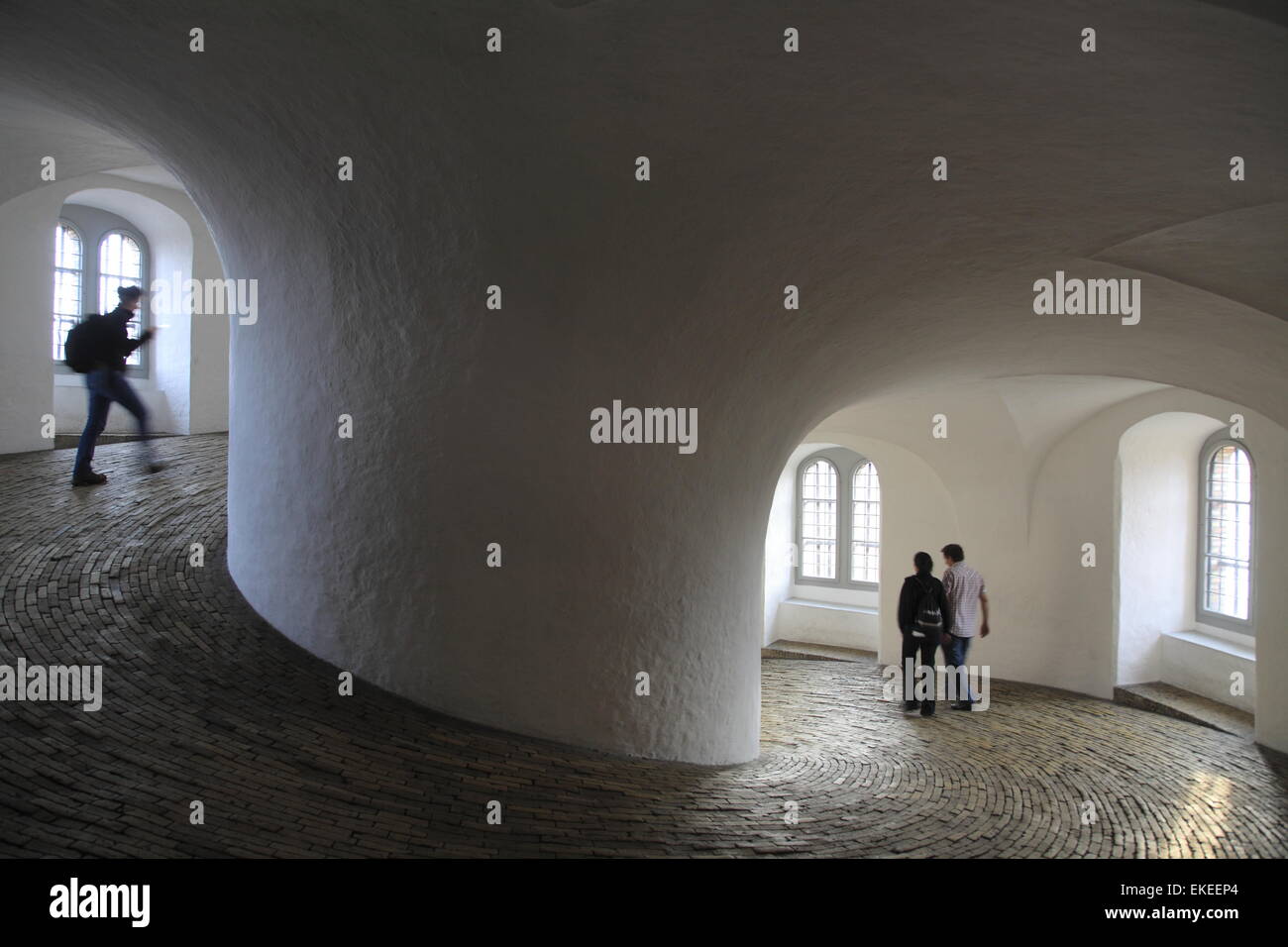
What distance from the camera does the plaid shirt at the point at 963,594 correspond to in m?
10.0

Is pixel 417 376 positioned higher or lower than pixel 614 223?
lower

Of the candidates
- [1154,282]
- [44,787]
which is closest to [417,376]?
[44,787]

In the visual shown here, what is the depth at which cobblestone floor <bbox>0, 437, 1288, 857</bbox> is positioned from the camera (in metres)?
3.81

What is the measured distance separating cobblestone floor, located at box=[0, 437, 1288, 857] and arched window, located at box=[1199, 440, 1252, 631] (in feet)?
11.5

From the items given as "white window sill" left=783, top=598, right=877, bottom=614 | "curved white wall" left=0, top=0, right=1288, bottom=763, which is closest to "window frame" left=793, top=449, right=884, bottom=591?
"white window sill" left=783, top=598, right=877, bottom=614

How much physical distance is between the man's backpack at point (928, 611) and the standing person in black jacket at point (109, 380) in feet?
27.4

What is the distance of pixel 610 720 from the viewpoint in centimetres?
570

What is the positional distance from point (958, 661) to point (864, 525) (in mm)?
6849

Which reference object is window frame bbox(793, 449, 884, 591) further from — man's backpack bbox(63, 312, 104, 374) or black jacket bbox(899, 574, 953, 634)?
man's backpack bbox(63, 312, 104, 374)

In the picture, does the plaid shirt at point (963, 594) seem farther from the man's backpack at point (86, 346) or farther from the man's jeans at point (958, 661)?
the man's backpack at point (86, 346)

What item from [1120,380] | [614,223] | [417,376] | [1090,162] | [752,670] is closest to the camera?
[1090,162]

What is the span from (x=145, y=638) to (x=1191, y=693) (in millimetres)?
12534

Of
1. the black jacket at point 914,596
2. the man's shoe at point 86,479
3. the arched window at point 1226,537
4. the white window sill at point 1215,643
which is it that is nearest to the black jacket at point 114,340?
the man's shoe at point 86,479
